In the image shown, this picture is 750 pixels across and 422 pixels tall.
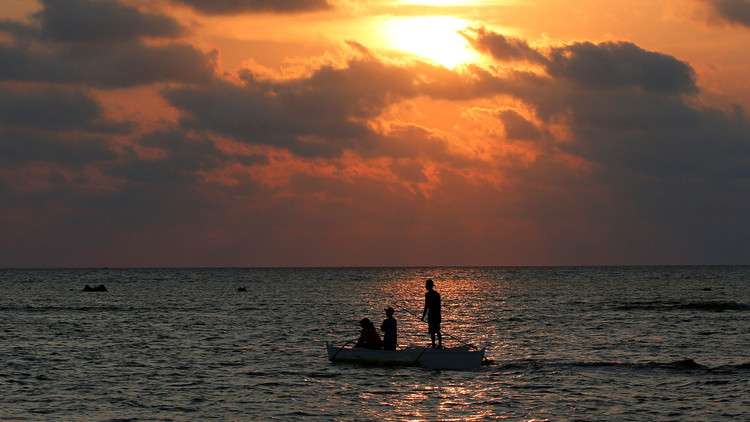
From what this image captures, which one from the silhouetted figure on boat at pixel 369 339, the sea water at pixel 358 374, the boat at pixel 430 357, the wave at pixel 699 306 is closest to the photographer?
the sea water at pixel 358 374

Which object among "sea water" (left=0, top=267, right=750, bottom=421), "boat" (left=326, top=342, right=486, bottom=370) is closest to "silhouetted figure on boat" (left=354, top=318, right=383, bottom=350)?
"boat" (left=326, top=342, right=486, bottom=370)

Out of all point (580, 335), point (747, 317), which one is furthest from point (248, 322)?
point (747, 317)

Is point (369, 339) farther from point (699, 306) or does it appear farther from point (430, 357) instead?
point (699, 306)

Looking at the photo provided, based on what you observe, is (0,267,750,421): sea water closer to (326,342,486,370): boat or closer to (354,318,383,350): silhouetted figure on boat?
(326,342,486,370): boat

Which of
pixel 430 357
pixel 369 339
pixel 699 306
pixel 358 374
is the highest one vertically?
pixel 369 339

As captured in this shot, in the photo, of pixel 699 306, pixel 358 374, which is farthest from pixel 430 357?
pixel 699 306

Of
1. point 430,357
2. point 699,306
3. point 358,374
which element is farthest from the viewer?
point 699,306

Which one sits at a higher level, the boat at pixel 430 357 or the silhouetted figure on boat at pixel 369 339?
the silhouetted figure on boat at pixel 369 339

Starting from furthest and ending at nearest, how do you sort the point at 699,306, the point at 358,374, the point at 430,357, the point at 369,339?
the point at 699,306, the point at 369,339, the point at 430,357, the point at 358,374

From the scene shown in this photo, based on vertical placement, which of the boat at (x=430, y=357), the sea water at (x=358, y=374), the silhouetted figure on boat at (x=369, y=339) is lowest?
the sea water at (x=358, y=374)

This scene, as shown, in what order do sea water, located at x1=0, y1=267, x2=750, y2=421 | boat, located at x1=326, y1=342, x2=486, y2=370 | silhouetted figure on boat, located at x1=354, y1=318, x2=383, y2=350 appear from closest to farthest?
sea water, located at x1=0, y1=267, x2=750, y2=421 → boat, located at x1=326, y1=342, x2=486, y2=370 → silhouetted figure on boat, located at x1=354, y1=318, x2=383, y2=350

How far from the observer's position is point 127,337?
1804 inches

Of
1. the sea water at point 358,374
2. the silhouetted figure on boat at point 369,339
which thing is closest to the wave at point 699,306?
the sea water at point 358,374

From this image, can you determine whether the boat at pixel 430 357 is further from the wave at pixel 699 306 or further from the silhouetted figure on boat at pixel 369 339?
the wave at pixel 699 306
